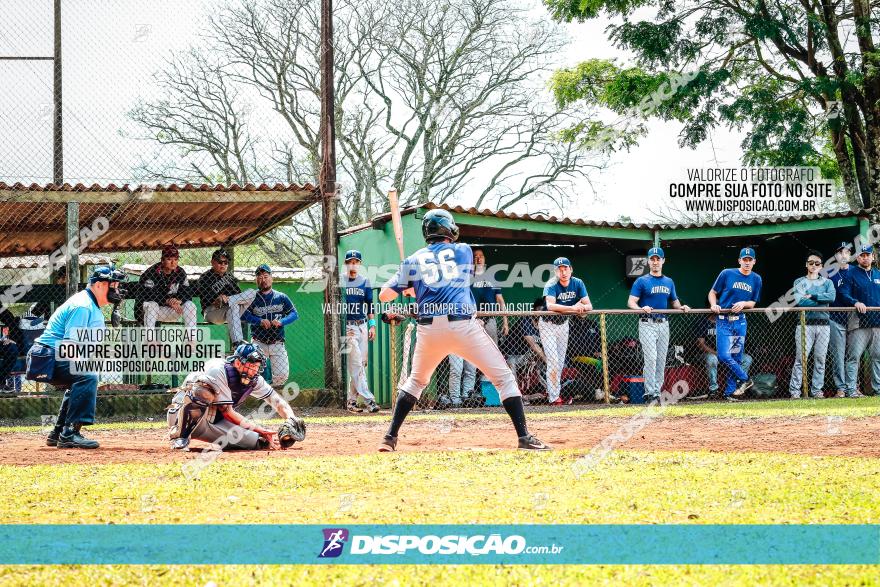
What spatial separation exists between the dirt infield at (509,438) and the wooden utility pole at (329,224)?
9.05 ft

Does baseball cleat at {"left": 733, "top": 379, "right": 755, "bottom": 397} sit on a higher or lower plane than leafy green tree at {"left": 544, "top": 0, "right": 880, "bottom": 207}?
lower

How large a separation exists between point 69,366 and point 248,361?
5.94 feet

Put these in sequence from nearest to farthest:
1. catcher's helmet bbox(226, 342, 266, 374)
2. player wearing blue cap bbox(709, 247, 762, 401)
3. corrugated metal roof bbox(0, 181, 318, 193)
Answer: catcher's helmet bbox(226, 342, 266, 374) < corrugated metal roof bbox(0, 181, 318, 193) < player wearing blue cap bbox(709, 247, 762, 401)

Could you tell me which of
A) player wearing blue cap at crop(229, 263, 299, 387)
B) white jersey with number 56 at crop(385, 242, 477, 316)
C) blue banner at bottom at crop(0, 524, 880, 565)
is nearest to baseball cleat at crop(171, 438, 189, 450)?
white jersey with number 56 at crop(385, 242, 477, 316)

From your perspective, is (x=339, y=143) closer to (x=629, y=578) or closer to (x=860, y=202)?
(x=860, y=202)

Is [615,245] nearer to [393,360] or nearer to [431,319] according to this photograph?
[393,360]

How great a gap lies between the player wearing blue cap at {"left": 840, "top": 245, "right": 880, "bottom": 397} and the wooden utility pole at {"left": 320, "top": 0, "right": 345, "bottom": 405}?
7719 millimetres

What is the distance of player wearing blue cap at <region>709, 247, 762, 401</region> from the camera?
13.5 m

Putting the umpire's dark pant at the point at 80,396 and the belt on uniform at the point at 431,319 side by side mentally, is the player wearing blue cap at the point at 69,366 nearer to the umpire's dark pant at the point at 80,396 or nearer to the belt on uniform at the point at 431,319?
the umpire's dark pant at the point at 80,396

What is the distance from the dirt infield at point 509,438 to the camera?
769 cm

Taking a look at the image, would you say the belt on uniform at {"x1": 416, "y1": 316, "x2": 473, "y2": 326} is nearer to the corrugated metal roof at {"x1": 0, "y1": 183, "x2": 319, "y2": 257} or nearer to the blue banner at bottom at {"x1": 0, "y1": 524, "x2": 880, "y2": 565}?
the blue banner at bottom at {"x1": 0, "y1": 524, "x2": 880, "y2": 565}

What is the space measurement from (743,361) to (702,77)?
23.6 feet

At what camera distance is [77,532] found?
4512 millimetres

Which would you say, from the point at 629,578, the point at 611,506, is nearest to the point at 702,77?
the point at 611,506
